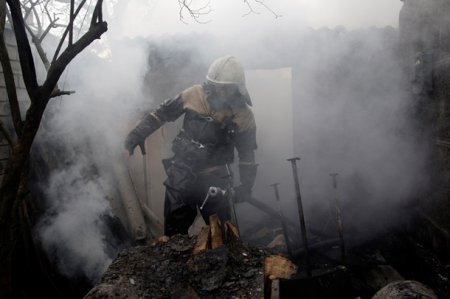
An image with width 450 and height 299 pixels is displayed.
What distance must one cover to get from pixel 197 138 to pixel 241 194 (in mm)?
1129

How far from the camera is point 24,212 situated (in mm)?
4582

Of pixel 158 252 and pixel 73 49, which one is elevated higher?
pixel 73 49

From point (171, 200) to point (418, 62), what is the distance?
4080 mm

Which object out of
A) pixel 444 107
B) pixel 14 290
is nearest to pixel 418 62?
pixel 444 107

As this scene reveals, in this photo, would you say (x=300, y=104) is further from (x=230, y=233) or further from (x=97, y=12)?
(x=97, y=12)

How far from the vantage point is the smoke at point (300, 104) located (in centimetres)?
571

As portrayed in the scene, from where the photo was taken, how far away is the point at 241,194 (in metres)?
5.49

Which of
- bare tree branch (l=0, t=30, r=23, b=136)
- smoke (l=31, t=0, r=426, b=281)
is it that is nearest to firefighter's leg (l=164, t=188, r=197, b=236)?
smoke (l=31, t=0, r=426, b=281)

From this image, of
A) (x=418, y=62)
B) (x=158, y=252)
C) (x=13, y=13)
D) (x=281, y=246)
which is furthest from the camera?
(x=281, y=246)

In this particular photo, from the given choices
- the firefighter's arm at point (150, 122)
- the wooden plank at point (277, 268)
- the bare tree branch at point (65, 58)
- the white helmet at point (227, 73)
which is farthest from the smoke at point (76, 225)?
the bare tree branch at point (65, 58)

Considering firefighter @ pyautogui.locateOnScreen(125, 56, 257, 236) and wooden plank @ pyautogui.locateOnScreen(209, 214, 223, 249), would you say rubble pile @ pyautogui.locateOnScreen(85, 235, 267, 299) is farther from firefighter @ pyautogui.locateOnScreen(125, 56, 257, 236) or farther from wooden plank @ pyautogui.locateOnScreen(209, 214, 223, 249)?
firefighter @ pyautogui.locateOnScreen(125, 56, 257, 236)

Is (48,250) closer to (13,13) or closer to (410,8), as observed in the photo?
(13,13)

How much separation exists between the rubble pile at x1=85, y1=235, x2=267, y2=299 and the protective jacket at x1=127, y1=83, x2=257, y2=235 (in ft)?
6.10

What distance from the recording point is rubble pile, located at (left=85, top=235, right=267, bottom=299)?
2.93 m
